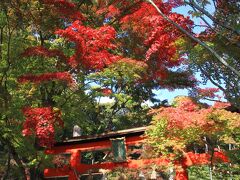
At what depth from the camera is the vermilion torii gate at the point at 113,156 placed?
13977mm

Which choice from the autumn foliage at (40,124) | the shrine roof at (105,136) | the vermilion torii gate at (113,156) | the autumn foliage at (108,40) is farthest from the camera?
the shrine roof at (105,136)

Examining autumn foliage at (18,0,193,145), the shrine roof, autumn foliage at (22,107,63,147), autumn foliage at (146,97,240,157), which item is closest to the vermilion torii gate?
the shrine roof

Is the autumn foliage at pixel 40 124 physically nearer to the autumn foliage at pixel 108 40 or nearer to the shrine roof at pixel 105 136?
the autumn foliage at pixel 108 40

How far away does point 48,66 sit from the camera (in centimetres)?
1314

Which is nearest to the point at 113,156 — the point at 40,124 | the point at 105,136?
the point at 105,136

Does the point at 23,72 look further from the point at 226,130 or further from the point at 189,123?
the point at 226,130

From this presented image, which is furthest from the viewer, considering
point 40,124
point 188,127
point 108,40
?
point 108,40

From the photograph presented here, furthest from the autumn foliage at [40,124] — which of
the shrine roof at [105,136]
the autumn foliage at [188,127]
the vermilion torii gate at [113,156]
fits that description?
the shrine roof at [105,136]

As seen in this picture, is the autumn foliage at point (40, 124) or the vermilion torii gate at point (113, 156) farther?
the vermilion torii gate at point (113, 156)

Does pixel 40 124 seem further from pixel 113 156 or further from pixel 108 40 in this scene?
pixel 113 156

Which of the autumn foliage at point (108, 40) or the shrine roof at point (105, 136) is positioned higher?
the autumn foliage at point (108, 40)

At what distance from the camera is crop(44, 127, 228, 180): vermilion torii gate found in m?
14.0

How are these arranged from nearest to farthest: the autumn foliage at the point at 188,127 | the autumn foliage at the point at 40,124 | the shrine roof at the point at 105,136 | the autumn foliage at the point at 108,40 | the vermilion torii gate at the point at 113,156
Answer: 1. the autumn foliage at the point at 40,124
2. the autumn foliage at the point at 188,127
3. the autumn foliage at the point at 108,40
4. the vermilion torii gate at the point at 113,156
5. the shrine roof at the point at 105,136

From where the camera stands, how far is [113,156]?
1566 cm
